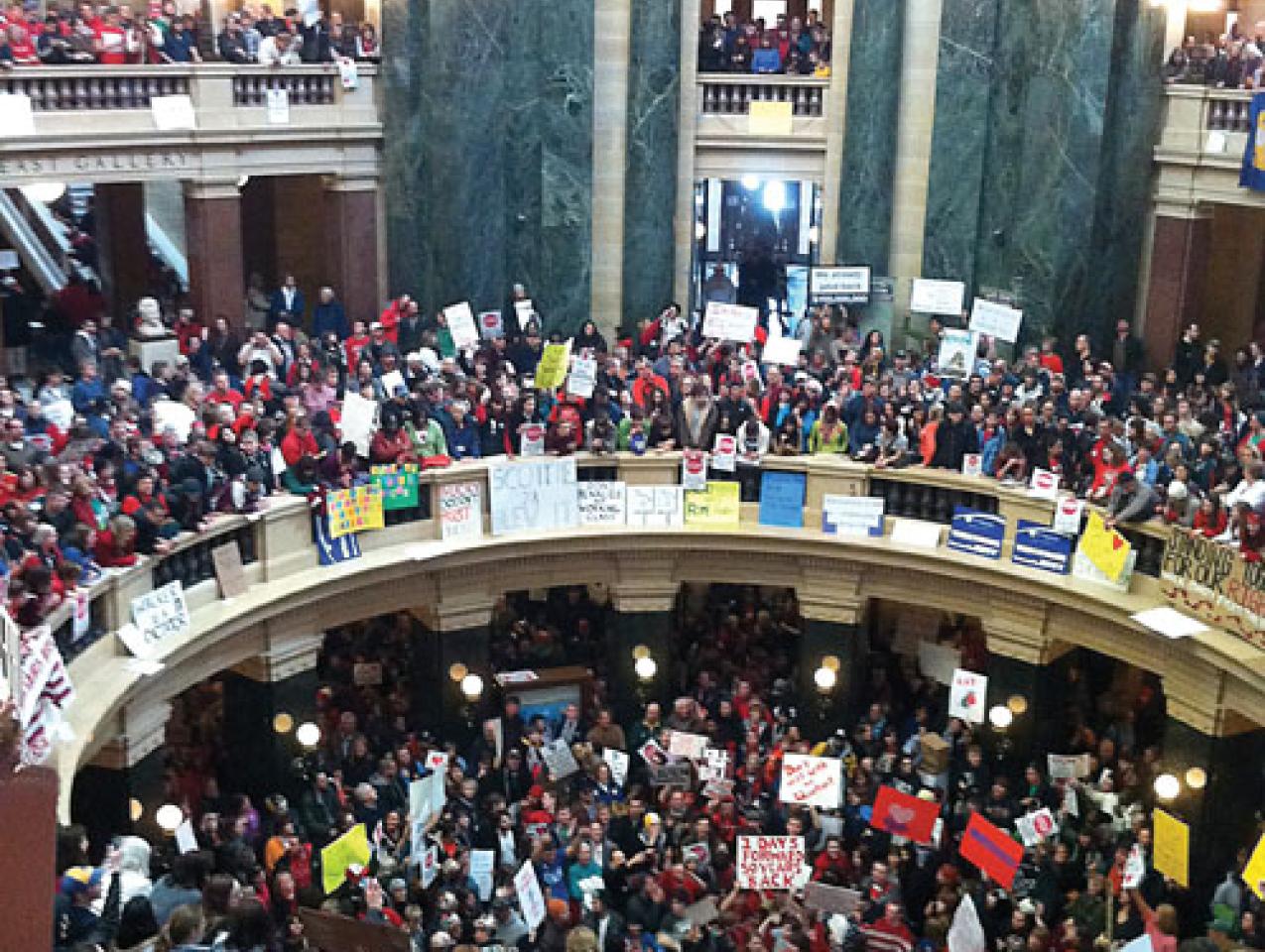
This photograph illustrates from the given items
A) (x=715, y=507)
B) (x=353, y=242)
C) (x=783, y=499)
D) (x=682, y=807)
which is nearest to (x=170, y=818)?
(x=682, y=807)

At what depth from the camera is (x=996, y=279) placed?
84.1ft

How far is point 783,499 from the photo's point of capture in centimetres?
2303

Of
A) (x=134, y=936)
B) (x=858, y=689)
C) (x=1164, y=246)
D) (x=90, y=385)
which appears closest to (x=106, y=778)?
(x=90, y=385)

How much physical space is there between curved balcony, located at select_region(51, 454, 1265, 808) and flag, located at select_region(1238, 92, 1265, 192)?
19.9ft

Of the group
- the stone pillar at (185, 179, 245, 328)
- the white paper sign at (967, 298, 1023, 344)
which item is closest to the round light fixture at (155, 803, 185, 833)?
the stone pillar at (185, 179, 245, 328)

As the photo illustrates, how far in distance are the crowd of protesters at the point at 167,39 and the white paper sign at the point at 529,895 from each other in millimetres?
12573

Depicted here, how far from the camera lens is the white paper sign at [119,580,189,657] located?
17.5 meters

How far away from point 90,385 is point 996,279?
13.6 metres

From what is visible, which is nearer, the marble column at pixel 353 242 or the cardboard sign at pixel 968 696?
the cardboard sign at pixel 968 696

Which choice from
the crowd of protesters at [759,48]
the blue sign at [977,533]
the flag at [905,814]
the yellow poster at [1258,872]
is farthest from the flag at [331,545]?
the yellow poster at [1258,872]

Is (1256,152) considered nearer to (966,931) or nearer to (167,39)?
(966,931)

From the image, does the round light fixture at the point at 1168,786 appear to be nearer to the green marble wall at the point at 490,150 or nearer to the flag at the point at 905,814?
the flag at the point at 905,814

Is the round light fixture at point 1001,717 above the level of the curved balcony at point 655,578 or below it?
below

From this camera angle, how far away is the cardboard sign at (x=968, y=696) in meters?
22.3
